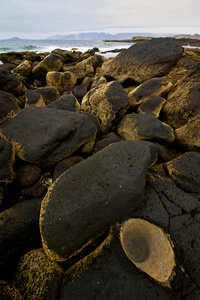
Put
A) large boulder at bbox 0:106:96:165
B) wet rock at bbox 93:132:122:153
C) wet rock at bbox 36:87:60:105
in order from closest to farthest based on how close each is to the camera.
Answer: large boulder at bbox 0:106:96:165, wet rock at bbox 93:132:122:153, wet rock at bbox 36:87:60:105

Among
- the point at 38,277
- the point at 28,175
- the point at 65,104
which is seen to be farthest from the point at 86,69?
the point at 38,277

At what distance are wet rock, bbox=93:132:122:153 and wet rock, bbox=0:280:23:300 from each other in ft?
5.72

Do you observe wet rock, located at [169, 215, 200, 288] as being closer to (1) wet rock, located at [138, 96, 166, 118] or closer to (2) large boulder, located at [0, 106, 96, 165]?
(2) large boulder, located at [0, 106, 96, 165]

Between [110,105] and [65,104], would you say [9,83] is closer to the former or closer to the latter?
[65,104]

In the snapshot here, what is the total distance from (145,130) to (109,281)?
2007 millimetres

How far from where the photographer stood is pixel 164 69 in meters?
4.12

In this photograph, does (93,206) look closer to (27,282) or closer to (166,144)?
(27,282)

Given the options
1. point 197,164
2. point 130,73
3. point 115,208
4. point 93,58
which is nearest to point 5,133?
point 115,208

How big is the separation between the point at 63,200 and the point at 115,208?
50 cm

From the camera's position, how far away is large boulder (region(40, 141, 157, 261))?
1312mm

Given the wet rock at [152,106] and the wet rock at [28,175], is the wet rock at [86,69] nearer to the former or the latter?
the wet rock at [152,106]

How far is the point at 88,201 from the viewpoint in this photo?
4.56 feet

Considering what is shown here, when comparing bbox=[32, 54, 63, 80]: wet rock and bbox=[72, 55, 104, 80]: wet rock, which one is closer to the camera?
bbox=[32, 54, 63, 80]: wet rock

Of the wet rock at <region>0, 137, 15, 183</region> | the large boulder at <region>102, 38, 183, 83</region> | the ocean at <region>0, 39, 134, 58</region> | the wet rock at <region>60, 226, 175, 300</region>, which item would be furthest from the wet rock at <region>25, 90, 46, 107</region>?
the ocean at <region>0, 39, 134, 58</region>
